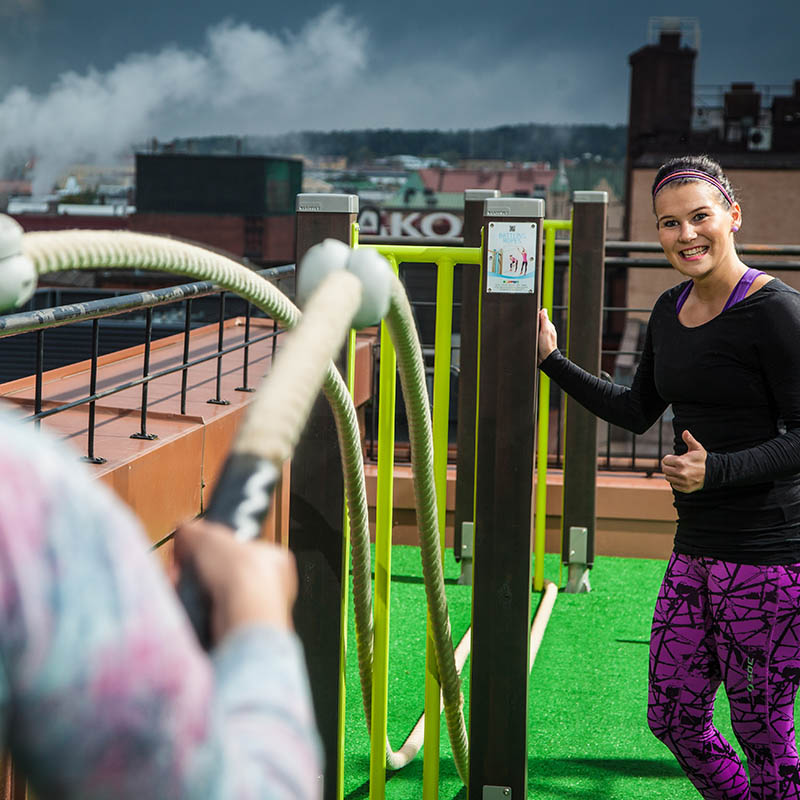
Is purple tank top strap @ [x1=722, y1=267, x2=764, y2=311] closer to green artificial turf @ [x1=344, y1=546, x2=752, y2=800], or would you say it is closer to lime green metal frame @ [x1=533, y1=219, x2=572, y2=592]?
green artificial turf @ [x1=344, y1=546, x2=752, y2=800]

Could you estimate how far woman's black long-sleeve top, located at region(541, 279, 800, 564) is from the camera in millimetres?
2092

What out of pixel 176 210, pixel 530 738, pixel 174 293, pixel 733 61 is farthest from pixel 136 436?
pixel 733 61

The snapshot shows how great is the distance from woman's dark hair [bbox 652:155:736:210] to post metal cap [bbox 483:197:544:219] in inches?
10.2

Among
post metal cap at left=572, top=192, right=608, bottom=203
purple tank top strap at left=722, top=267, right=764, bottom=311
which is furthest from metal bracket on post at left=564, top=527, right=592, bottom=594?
purple tank top strap at left=722, top=267, right=764, bottom=311

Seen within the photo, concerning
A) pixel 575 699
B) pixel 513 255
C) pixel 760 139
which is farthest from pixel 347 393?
pixel 760 139

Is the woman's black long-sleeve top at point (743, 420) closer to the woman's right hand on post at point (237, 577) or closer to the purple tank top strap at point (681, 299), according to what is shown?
the purple tank top strap at point (681, 299)

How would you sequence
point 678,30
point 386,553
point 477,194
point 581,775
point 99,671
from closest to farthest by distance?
1. point 99,671
2. point 386,553
3. point 581,775
4. point 477,194
5. point 678,30

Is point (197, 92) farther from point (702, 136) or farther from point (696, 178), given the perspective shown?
point (696, 178)

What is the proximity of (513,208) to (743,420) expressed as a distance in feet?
2.00

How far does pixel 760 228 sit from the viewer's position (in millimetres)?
26141

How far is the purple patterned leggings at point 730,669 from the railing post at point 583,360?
7.80 ft

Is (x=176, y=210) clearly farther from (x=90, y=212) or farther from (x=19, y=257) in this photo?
(x=19, y=257)

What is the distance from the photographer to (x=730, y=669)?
2.17m

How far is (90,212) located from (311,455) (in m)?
48.2
